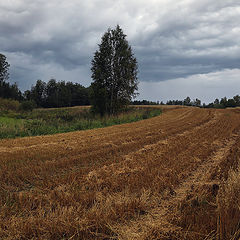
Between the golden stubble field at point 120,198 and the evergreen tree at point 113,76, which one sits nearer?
the golden stubble field at point 120,198

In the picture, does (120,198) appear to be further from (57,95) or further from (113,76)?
(57,95)

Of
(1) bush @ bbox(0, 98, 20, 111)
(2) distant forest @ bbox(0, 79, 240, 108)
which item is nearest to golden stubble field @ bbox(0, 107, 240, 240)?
(1) bush @ bbox(0, 98, 20, 111)

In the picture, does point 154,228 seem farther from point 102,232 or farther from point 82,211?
point 82,211

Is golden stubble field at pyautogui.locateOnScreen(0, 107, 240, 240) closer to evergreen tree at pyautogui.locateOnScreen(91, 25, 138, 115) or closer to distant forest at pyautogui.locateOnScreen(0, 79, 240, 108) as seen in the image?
evergreen tree at pyautogui.locateOnScreen(91, 25, 138, 115)

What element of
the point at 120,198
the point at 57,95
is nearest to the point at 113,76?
the point at 120,198

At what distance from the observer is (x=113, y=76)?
32.0 metres

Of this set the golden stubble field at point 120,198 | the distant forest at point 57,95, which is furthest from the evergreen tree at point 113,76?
the distant forest at point 57,95

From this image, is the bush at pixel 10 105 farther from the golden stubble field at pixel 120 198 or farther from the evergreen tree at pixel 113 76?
the golden stubble field at pixel 120 198

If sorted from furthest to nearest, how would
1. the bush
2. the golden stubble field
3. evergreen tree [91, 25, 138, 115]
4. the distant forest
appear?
the distant forest → the bush → evergreen tree [91, 25, 138, 115] → the golden stubble field

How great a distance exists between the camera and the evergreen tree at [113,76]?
31750 millimetres

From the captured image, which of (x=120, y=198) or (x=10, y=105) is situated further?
(x=10, y=105)

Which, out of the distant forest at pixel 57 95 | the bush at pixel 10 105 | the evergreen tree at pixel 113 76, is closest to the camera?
the evergreen tree at pixel 113 76

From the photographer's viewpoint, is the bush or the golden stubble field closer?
the golden stubble field

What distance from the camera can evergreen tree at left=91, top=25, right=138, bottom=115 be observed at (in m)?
31.8
